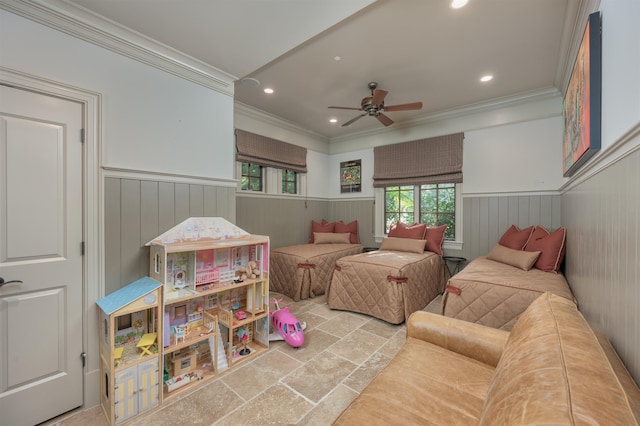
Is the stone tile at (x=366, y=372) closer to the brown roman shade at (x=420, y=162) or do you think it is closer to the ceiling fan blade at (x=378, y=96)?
the ceiling fan blade at (x=378, y=96)

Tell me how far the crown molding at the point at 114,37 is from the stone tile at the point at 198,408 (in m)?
2.54

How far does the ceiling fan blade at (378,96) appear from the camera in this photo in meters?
2.72

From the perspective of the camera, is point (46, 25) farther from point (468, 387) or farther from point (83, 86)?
point (468, 387)

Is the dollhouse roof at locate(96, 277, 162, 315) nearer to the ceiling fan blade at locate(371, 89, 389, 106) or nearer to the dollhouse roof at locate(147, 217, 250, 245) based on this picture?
the dollhouse roof at locate(147, 217, 250, 245)

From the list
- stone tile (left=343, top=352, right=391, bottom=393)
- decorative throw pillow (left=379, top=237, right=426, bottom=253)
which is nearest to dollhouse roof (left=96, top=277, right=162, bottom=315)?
stone tile (left=343, top=352, right=391, bottom=393)

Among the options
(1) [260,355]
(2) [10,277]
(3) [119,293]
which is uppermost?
(2) [10,277]

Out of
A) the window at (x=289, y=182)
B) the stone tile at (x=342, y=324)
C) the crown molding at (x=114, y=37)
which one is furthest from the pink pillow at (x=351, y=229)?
the crown molding at (x=114, y=37)

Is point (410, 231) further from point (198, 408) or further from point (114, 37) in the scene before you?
point (114, 37)

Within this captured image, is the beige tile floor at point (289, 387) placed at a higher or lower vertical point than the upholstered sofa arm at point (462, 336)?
lower

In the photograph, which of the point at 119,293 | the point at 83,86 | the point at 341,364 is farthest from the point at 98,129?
the point at 341,364

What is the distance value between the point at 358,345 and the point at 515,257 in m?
1.98

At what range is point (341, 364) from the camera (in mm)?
2141

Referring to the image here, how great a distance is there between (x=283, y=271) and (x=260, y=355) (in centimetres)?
156

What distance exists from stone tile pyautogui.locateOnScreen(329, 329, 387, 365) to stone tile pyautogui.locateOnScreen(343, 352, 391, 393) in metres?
0.06
